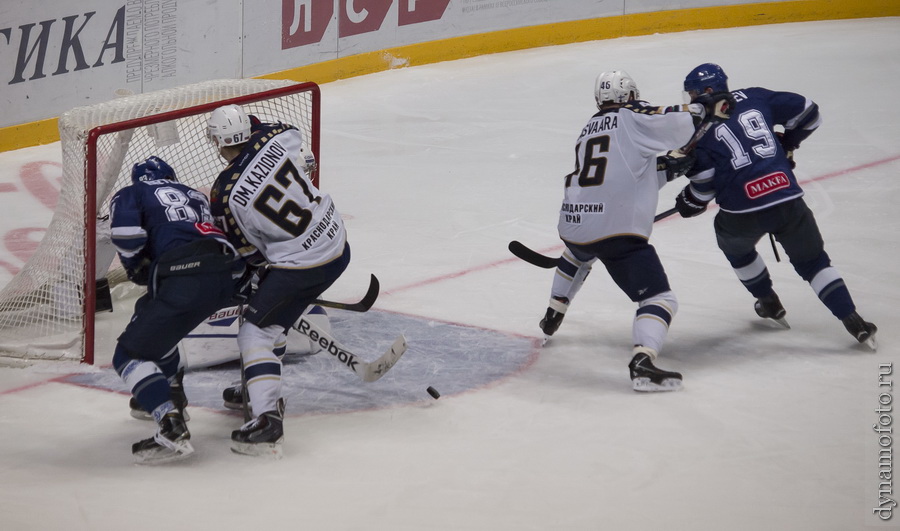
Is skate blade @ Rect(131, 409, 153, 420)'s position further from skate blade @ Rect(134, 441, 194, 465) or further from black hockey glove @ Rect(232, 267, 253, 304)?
black hockey glove @ Rect(232, 267, 253, 304)

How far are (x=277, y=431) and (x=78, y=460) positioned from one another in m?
0.65

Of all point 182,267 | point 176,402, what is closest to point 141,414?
point 176,402

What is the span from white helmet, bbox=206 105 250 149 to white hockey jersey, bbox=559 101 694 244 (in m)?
1.28

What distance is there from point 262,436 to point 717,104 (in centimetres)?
203

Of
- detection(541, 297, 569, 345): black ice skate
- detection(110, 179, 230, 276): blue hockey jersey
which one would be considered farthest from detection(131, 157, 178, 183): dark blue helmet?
detection(541, 297, 569, 345): black ice skate

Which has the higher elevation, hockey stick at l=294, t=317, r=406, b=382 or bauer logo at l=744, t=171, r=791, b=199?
bauer logo at l=744, t=171, r=791, b=199

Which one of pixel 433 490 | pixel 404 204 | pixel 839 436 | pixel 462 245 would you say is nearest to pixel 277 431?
pixel 433 490

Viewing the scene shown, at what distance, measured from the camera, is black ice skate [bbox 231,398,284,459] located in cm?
347

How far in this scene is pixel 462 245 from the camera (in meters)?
5.91

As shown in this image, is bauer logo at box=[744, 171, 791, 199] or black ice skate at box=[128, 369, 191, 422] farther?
bauer logo at box=[744, 171, 791, 199]

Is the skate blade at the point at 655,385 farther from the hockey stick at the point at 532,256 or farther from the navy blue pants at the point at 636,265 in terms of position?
the hockey stick at the point at 532,256

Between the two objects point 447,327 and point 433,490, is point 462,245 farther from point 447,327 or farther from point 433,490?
point 433,490

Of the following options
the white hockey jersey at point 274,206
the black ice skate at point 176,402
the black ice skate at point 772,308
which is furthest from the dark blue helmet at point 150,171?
the black ice skate at point 772,308

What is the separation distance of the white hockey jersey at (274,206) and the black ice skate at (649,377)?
3.75 feet
